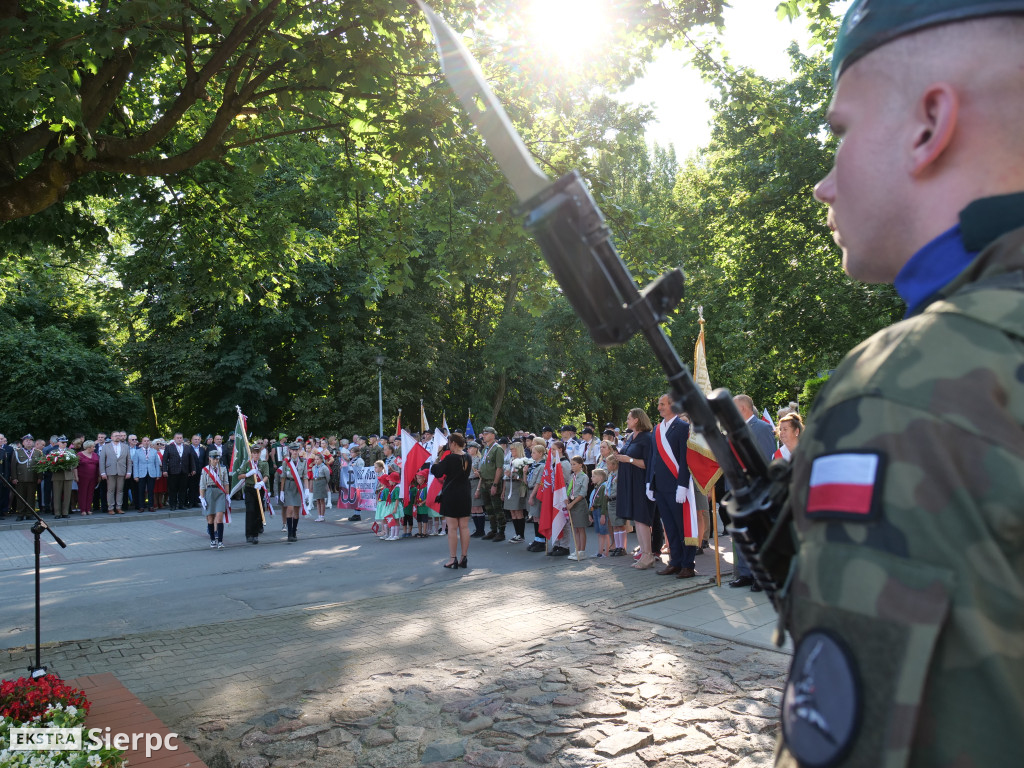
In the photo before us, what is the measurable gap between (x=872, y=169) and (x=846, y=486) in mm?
507

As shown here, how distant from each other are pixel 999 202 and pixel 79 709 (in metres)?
5.25

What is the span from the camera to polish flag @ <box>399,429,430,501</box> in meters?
14.7

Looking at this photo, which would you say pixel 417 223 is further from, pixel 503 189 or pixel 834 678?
pixel 834 678

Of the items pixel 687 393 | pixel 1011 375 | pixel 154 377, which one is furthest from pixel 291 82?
pixel 154 377

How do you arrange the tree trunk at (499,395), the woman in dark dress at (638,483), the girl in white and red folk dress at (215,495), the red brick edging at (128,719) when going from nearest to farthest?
the red brick edging at (128,719) < the woman in dark dress at (638,483) < the girl in white and red folk dress at (215,495) < the tree trunk at (499,395)

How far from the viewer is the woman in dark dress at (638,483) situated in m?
10.8

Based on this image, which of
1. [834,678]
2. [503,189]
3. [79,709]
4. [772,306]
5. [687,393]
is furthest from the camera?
[772,306]

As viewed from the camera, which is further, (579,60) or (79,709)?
(579,60)

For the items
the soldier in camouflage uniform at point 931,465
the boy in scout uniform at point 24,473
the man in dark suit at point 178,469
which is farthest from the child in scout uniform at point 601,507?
the boy in scout uniform at point 24,473

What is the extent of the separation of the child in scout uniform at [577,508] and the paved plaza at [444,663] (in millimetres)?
705

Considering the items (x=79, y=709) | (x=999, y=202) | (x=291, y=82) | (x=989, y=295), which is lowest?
(x=79, y=709)

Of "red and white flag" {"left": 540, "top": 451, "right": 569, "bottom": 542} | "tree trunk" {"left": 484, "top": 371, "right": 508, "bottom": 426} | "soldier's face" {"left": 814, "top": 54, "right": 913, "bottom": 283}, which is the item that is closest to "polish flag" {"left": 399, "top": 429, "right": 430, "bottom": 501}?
"red and white flag" {"left": 540, "top": 451, "right": 569, "bottom": 542}

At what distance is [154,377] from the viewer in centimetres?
3105

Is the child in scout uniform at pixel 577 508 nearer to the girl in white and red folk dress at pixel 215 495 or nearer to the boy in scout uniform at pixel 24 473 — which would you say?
the girl in white and red folk dress at pixel 215 495
